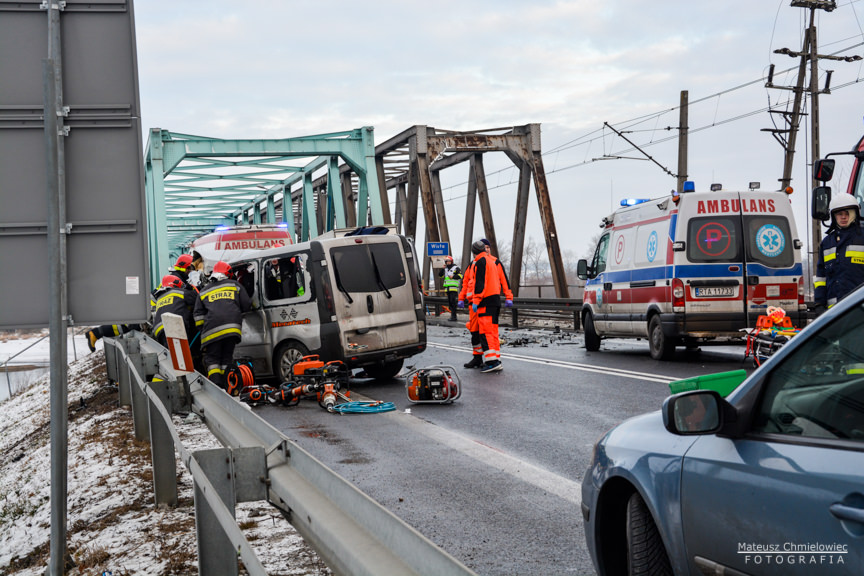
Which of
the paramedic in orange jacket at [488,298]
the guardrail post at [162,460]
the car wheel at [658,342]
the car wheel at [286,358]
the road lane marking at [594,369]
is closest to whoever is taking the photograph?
the guardrail post at [162,460]

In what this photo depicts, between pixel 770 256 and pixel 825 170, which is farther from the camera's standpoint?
pixel 770 256

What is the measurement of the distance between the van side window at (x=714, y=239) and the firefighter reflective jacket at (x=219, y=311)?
6.10 metres

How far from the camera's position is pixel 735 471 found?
98.4 inches

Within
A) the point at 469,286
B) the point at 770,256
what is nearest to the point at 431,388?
the point at 469,286

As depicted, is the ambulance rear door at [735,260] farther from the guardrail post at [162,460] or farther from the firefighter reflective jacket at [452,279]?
the firefighter reflective jacket at [452,279]

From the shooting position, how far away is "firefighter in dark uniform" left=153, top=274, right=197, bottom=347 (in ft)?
35.1

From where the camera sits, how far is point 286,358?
38.4 feet

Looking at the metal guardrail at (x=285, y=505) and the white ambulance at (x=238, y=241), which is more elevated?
the white ambulance at (x=238, y=241)

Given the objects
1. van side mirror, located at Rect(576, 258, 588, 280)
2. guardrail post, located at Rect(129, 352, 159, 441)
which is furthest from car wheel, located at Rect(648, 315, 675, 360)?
guardrail post, located at Rect(129, 352, 159, 441)

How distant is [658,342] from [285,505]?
10.6 meters

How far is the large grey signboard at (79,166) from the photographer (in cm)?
446

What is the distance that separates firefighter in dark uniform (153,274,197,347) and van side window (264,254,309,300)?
3.72 feet

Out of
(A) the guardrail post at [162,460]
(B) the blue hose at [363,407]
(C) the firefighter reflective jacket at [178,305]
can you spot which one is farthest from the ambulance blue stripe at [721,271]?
(A) the guardrail post at [162,460]

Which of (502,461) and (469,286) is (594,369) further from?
(502,461)
